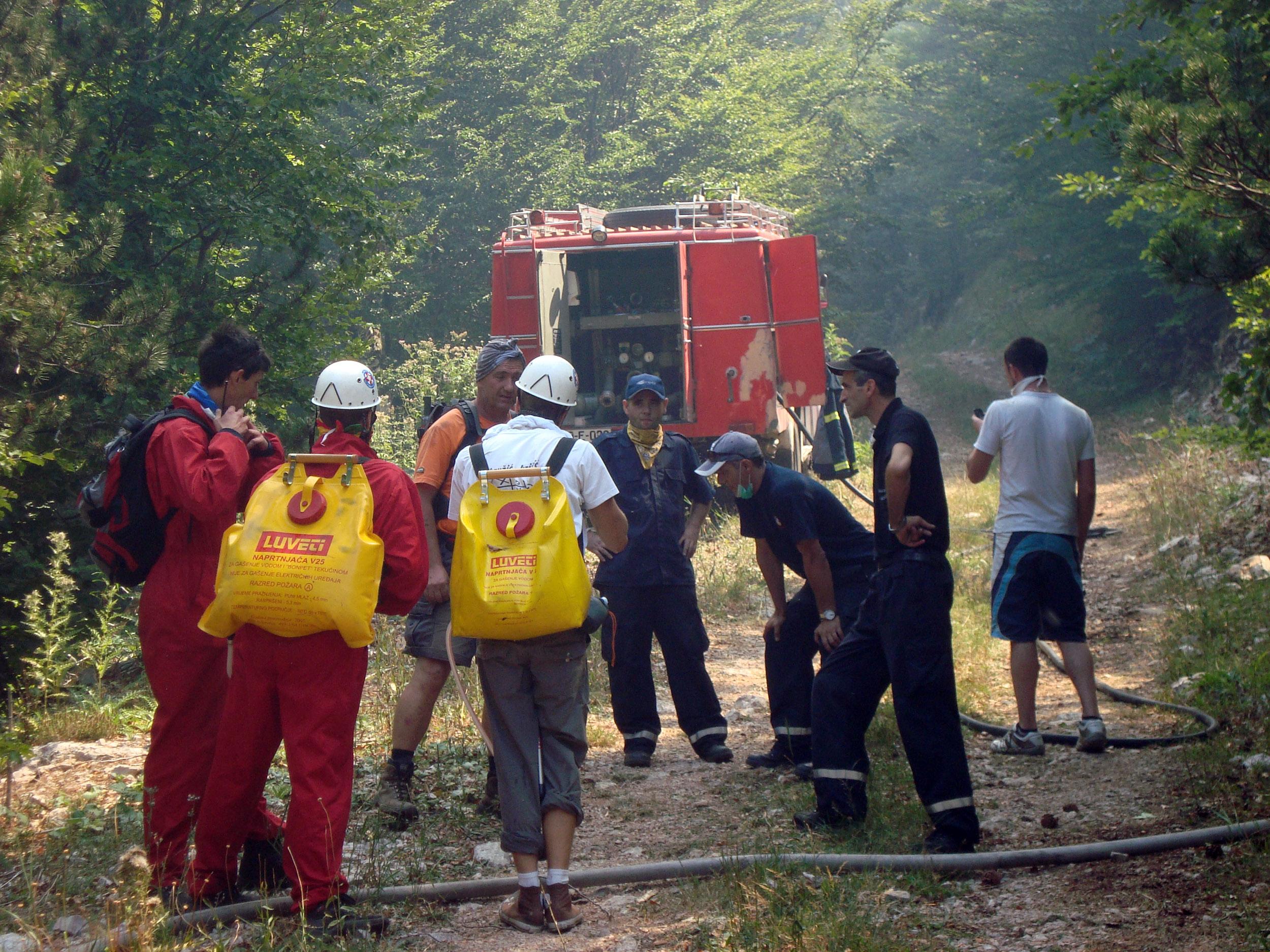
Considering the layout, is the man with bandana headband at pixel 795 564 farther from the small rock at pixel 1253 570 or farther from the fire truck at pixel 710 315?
the fire truck at pixel 710 315

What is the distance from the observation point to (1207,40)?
5051mm

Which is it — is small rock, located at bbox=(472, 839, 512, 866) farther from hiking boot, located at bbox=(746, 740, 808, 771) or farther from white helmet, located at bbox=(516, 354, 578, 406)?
white helmet, located at bbox=(516, 354, 578, 406)

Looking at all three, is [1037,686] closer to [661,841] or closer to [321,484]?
[661,841]

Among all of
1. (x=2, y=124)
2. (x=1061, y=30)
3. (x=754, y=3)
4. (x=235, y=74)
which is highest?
(x=754, y=3)

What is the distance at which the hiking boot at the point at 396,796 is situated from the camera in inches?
193

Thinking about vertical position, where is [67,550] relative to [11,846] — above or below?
above

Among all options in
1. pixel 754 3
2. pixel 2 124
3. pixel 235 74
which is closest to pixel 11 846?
pixel 2 124

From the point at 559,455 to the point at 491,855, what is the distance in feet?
5.62

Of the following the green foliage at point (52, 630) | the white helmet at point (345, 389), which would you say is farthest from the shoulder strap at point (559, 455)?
the green foliage at point (52, 630)

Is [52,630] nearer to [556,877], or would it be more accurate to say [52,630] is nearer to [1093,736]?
[556,877]

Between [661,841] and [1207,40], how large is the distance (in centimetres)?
404

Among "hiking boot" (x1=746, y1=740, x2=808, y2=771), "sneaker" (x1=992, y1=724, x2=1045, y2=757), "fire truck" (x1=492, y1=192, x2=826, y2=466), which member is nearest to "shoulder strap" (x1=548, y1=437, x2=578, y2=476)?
"hiking boot" (x1=746, y1=740, x2=808, y2=771)

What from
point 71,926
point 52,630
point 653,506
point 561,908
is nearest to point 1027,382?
point 653,506

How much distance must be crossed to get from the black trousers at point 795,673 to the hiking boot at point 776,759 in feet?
0.10
